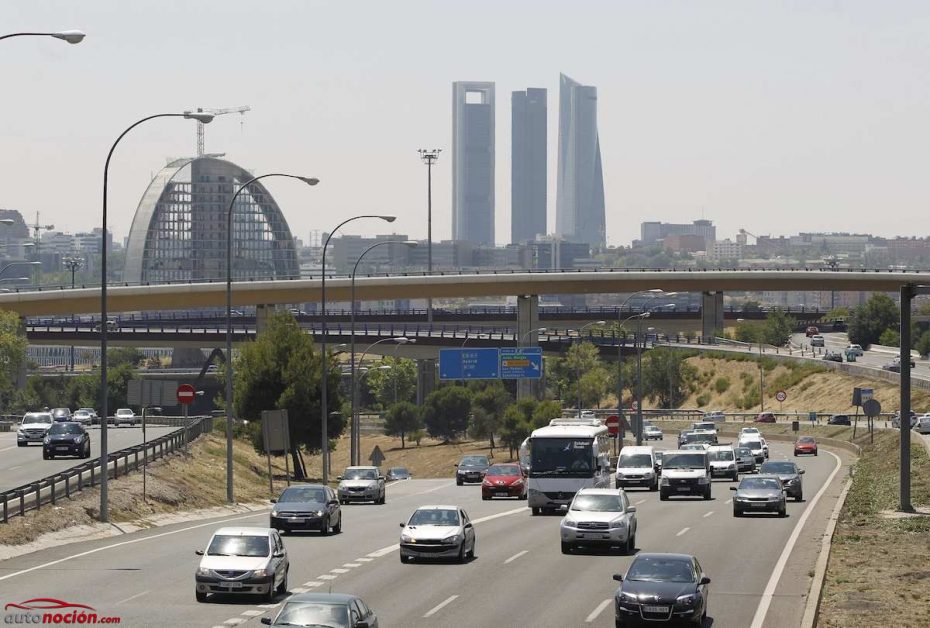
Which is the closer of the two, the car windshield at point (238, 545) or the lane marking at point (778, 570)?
the lane marking at point (778, 570)

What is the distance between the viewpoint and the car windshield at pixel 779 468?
58250 mm

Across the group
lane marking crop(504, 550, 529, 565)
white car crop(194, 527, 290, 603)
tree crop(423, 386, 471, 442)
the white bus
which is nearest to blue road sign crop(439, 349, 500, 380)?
tree crop(423, 386, 471, 442)

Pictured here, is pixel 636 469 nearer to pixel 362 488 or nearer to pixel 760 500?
pixel 362 488

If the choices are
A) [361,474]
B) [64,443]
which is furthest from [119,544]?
[64,443]

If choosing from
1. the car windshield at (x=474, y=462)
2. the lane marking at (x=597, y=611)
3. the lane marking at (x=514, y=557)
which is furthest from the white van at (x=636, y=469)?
the lane marking at (x=597, y=611)

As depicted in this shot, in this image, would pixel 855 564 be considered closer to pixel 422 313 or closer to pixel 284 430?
pixel 284 430

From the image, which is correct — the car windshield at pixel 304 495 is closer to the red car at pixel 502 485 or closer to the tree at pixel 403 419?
the red car at pixel 502 485

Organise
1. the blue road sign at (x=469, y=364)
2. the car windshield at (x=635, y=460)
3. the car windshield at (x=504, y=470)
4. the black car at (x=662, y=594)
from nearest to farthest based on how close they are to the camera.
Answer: the black car at (x=662, y=594), the car windshield at (x=504, y=470), the car windshield at (x=635, y=460), the blue road sign at (x=469, y=364)

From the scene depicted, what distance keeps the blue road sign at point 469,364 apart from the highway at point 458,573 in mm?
54932

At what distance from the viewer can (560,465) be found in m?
51.9

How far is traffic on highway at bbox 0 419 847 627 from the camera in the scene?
26188 millimetres

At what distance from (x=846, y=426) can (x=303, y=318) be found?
9002 centimetres

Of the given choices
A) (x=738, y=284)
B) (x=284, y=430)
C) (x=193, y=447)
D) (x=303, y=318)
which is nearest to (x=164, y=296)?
(x=303, y=318)

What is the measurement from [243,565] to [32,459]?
41.5 m
